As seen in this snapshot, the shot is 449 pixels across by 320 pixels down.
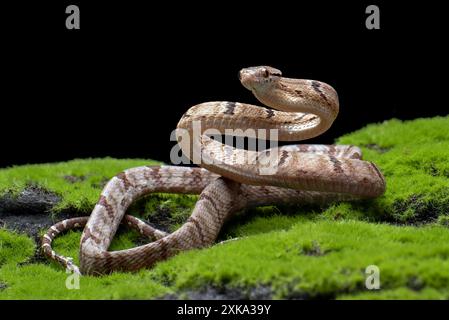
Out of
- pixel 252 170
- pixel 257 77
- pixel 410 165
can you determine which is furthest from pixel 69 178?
pixel 410 165

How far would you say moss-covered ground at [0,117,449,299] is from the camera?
701cm

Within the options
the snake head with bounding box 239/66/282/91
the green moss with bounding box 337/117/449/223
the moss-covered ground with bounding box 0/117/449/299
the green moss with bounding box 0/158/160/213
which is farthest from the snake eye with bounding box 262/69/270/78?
the green moss with bounding box 0/158/160/213

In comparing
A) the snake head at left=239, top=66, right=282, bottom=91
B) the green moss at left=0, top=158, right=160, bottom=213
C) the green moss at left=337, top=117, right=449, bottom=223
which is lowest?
the green moss at left=0, top=158, right=160, bottom=213

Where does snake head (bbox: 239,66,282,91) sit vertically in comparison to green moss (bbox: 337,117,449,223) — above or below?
above

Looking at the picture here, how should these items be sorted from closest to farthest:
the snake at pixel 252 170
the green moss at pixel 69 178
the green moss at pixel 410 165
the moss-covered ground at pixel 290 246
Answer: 1. the moss-covered ground at pixel 290 246
2. the snake at pixel 252 170
3. the green moss at pixel 410 165
4. the green moss at pixel 69 178

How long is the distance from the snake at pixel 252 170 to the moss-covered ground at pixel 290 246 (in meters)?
0.24

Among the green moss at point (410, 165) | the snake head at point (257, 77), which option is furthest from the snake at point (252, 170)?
the green moss at point (410, 165)

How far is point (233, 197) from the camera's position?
34.7ft

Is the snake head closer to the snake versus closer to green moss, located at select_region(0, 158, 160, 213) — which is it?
the snake

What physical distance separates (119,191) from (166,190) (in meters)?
0.84

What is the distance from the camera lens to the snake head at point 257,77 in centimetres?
966

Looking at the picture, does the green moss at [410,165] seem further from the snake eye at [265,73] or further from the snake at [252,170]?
the snake eye at [265,73]

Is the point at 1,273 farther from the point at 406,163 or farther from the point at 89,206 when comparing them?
the point at 406,163

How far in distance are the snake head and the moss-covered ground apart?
1868mm
